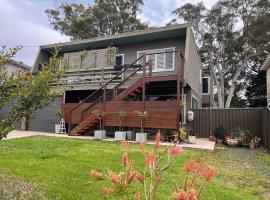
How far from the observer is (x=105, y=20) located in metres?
29.1

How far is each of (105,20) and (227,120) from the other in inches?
760

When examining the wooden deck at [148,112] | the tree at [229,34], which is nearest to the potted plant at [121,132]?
the wooden deck at [148,112]

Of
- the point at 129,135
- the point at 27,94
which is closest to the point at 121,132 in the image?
the point at 129,135

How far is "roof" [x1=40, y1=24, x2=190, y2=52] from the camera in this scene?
1342 cm

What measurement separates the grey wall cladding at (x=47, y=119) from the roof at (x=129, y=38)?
3520mm

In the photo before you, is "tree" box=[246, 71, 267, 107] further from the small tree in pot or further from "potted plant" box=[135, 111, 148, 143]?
the small tree in pot

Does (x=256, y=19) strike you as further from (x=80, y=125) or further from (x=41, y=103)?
(x=41, y=103)

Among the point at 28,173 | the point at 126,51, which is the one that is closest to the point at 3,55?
the point at 28,173

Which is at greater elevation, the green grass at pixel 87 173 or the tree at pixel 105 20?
the tree at pixel 105 20

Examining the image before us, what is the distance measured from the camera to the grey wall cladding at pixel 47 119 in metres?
15.6

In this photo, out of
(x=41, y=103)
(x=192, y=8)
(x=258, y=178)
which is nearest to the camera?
(x=41, y=103)

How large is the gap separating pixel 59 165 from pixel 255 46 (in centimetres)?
2378

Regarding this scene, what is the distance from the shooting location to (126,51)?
1570cm

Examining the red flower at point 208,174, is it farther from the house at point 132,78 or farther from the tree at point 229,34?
the tree at point 229,34
